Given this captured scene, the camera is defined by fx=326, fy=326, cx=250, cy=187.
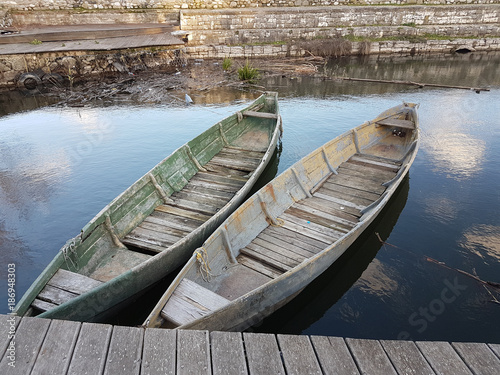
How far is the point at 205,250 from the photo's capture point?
504 cm

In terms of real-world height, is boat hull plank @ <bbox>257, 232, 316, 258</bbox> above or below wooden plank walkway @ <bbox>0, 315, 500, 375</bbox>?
below

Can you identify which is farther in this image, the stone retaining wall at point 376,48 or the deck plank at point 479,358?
the stone retaining wall at point 376,48

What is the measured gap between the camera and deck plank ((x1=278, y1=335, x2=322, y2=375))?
3.05 metres

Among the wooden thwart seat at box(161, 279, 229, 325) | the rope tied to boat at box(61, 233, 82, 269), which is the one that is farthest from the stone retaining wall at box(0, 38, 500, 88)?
the wooden thwart seat at box(161, 279, 229, 325)

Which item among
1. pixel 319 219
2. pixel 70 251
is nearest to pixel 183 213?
pixel 70 251

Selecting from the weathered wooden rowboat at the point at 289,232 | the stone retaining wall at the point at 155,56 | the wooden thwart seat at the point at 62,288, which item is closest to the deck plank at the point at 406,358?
the weathered wooden rowboat at the point at 289,232

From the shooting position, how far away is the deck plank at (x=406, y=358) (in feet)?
10.1

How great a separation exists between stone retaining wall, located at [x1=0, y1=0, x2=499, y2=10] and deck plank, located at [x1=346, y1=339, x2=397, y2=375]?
28032 mm

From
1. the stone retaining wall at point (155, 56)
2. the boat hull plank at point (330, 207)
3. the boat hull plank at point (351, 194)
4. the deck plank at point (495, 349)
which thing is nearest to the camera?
the deck plank at point (495, 349)

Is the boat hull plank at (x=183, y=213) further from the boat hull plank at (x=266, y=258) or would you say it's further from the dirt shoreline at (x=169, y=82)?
the dirt shoreline at (x=169, y=82)

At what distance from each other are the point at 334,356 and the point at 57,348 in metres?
2.65

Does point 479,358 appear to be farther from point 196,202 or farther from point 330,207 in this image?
point 196,202

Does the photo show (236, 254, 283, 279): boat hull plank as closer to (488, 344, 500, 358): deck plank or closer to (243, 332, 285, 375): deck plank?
(243, 332, 285, 375): deck plank

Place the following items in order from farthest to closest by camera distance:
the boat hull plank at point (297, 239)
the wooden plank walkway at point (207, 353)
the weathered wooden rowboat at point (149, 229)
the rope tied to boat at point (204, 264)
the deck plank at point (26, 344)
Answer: the boat hull plank at point (297, 239) → the rope tied to boat at point (204, 264) → the weathered wooden rowboat at point (149, 229) → the wooden plank walkway at point (207, 353) → the deck plank at point (26, 344)
